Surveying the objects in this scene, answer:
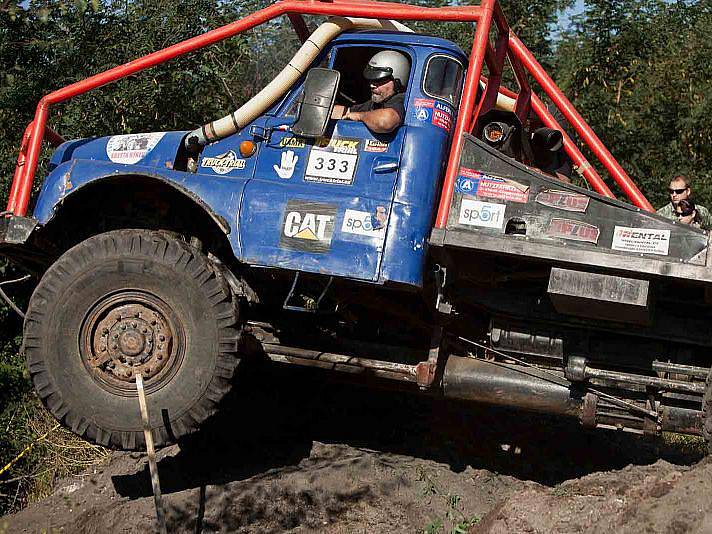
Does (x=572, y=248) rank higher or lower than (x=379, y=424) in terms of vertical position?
higher

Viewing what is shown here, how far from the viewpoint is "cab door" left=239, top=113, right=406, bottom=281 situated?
5.67 m

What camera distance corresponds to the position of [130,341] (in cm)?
589

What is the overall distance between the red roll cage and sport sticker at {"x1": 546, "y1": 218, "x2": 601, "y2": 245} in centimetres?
63

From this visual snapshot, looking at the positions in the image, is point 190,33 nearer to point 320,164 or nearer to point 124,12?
point 124,12

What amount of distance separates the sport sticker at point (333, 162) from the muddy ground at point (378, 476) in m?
2.06

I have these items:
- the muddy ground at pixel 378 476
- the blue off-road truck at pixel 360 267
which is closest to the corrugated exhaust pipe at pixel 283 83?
the blue off-road truck at pixel 360 267

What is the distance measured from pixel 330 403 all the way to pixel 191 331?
2338 mm

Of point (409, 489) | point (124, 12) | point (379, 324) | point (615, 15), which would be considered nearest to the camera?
point (409, 489)

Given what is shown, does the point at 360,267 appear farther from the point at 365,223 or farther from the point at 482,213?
the point at 482,213

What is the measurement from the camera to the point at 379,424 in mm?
7625

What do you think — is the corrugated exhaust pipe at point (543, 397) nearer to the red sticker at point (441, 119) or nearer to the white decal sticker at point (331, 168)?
the white decal sticker at point (331, 168)

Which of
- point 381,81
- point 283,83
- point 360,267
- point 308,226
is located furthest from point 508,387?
point 283,83

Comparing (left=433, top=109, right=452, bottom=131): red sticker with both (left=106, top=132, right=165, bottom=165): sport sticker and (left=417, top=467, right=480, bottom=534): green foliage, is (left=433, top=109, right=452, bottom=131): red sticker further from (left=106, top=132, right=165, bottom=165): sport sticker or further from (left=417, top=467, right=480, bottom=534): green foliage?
(left=417, top=467, right=480, bottom=534): green foliage

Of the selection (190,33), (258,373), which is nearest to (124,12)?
(190,33)
